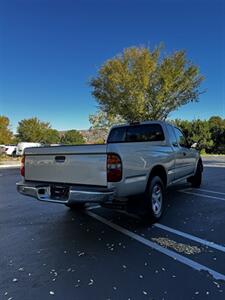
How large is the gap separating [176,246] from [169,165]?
2.49 metres

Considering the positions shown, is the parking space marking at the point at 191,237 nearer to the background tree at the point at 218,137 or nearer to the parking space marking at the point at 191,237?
the parking space marking at the point at 191,237

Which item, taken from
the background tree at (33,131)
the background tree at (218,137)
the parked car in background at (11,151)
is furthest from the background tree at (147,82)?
the background tree at (33,131)

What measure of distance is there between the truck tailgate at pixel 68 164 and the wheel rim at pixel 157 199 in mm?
1473

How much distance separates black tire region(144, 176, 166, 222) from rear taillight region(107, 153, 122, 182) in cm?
105

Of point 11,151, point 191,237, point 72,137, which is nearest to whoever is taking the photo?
point 191,237

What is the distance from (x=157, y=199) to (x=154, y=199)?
0.13 meters

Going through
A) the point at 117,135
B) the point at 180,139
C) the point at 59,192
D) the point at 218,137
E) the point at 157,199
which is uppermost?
the point at 218,137

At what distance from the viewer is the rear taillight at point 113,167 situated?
4707 millimetres

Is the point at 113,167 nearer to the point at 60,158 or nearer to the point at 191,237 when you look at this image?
the point at 60,158

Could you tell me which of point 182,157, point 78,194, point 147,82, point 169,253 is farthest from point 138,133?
point 147,82

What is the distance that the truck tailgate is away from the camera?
478 cm

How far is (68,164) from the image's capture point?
5.11 metres

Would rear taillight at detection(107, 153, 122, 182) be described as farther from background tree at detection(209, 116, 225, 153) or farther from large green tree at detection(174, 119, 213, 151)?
background tree at detection(209, 116, 225, 153)

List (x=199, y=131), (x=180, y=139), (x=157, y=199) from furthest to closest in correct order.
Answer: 1. (x=199, y=131)
2. (x=180, y=139)
3. (x=157, y=199)
